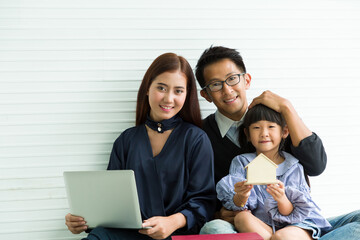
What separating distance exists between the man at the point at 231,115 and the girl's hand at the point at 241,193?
137 millimetres

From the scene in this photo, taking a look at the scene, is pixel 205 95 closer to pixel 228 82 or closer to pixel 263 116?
pixel 228 82

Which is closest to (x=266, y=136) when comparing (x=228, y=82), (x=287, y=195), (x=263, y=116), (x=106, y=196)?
(x=263, y=116)

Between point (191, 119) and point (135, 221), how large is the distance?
2.16ft

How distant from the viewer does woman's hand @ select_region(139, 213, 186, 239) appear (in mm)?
1497

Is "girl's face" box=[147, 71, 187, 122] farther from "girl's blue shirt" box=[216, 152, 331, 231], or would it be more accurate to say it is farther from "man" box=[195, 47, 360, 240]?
"girl's blue shirt" box=[216, 152, 331, 231]

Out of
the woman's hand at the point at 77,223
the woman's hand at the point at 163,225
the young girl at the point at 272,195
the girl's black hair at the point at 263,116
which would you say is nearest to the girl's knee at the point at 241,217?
the young girl at the point at 272,195

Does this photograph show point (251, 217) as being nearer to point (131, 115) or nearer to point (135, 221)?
point (135, 221)

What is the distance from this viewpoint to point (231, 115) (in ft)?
6.54

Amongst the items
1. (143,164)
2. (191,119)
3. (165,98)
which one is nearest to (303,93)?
(191,119)

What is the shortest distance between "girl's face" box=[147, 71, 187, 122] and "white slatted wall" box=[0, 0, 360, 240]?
0.35 m

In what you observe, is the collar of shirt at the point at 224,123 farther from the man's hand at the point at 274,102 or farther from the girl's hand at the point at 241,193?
the girl's hand at the point at 241,193

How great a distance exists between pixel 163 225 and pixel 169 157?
0.35 m

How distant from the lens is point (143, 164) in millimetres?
1741

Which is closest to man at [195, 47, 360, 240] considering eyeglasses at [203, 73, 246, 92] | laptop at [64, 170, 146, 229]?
eyeglasses at [203, 73, 246, 92]
